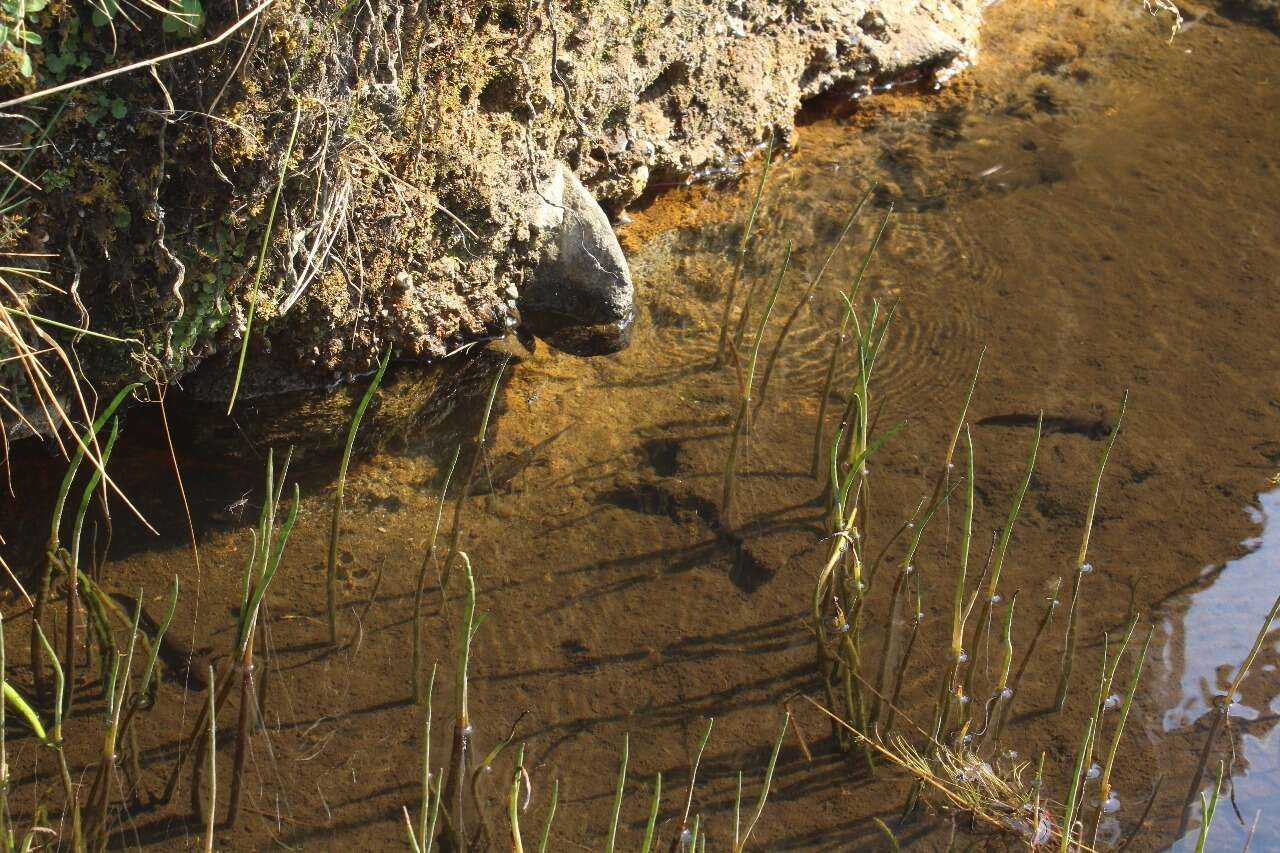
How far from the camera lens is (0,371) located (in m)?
2.55

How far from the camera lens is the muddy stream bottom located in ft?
7.93

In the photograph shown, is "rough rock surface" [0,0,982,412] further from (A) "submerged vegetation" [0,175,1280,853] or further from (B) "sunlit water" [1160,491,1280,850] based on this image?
(B) "sunlit water" [1160,491,1280,850]

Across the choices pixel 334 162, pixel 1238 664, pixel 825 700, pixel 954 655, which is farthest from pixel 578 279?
pixel 1238 664

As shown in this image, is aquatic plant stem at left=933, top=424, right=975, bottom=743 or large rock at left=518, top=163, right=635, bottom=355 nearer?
aquatic plant stem at left=933, top=424, right=975, bottom=743

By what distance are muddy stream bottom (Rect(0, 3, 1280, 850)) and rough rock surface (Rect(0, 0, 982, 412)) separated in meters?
0.27

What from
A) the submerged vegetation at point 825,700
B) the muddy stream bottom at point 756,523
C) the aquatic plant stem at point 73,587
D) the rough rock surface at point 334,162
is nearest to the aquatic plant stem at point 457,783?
A: the submerged vegetation at point 825,700

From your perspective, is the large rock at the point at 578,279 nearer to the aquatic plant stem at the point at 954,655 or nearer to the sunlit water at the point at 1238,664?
the aquatic plant stem at the point at 954,655

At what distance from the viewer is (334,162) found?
9.20 feet

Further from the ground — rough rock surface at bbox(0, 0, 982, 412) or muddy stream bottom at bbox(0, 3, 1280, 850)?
rough rock surface at bbox(0, 0, 982, 412)

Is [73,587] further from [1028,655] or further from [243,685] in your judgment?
[1028,655]

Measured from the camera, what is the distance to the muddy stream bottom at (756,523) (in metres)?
2.42

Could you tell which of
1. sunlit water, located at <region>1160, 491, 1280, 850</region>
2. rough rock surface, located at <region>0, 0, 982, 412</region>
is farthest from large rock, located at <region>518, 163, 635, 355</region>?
sunlit water, located at <region>1160, 491, 1280, 850</region>

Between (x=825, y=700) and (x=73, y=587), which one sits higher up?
(x=73, y=587)

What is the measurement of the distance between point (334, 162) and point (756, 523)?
4.46 feet
